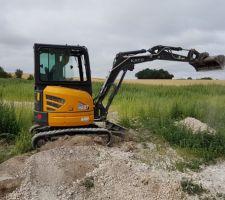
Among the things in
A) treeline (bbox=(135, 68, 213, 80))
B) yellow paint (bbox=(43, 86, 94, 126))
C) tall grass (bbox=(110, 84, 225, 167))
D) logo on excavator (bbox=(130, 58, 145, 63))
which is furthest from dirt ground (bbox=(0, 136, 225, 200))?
treeline (bbox=(135, 68, 213, 80))

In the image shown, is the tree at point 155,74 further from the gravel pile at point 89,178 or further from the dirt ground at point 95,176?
the gravel pile at point 89,178

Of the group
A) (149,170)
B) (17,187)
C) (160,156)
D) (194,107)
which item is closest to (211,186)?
(149,170)

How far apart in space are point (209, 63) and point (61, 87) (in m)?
3.53

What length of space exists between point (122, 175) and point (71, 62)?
364cm

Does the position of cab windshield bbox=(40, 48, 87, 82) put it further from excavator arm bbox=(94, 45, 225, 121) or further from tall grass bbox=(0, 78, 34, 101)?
tall grass bbox=(0, 78, 34, 101)

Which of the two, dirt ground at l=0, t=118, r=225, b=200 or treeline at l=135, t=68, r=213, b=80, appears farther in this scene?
treeline at l=135, t=68, r=213, b=80

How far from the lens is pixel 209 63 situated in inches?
405

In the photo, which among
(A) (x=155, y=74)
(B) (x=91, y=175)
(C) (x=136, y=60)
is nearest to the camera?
(B) (x=91, y=175)

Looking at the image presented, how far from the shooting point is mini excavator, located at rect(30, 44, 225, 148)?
9453 mm

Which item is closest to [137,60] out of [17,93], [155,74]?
[17,93]

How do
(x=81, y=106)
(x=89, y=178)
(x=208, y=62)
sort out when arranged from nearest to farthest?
(x=89, y=178)
(x=81, y=106)
(x=208, y=62)

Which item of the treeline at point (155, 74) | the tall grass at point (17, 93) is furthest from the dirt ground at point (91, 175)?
the treeline at point (155, 74)

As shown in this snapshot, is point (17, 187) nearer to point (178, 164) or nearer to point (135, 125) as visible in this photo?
point (178, 164)

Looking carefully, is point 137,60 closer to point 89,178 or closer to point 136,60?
point 136,60
